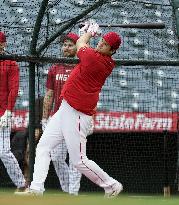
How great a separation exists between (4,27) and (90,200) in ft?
16.3

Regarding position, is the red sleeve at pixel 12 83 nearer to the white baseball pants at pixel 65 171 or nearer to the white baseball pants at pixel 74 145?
the white baseball pants at pixel 65 171

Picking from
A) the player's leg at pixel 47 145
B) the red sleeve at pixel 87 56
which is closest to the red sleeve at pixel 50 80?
the player's leg at pixel 47 145

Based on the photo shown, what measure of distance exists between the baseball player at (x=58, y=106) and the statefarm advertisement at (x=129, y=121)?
0.78m

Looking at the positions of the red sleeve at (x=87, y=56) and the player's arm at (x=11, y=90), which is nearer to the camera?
the red sleeve at (x=87, y=56)

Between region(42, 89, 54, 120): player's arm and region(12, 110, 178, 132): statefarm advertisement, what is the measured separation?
739mm

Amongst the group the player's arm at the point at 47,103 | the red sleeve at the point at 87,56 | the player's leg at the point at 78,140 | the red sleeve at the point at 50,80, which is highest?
the red sleeve at the point at 87,56

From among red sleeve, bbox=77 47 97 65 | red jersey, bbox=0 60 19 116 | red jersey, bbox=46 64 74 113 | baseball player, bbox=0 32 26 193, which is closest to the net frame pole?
red jersey, bbox=46 64 74 113

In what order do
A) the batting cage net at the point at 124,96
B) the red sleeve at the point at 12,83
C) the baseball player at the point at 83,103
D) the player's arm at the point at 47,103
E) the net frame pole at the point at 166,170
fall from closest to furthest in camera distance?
the baseball player at the point at 83,103 < the red sleeve at the point at 12,83 < the player's arm at the point at 47,103 < the batting cage net at the point at 124,96 < the net frame pole at the point at 166,170

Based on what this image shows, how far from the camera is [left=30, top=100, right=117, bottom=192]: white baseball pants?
7.91 metres

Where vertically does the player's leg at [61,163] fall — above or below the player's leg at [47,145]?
below

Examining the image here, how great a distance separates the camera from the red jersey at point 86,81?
7.79m

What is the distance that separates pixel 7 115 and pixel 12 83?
1.14 feet

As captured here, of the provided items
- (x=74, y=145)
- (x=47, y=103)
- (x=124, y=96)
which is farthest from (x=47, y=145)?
(x=124, y=96)

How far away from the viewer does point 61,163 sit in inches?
350
